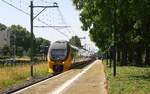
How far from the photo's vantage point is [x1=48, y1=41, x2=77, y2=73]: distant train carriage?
39.8m

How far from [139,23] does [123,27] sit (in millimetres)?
12632

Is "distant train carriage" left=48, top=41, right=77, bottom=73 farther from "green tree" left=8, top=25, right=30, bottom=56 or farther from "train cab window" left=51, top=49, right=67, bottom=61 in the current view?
"green tree" left=8, top=25, right=30, bottom=56

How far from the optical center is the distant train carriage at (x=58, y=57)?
39.8 metres

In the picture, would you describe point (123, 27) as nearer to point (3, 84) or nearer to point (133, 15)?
point (133, 15)

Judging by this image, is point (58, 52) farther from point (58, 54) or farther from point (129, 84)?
point (129, 84)

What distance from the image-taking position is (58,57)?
40.2m

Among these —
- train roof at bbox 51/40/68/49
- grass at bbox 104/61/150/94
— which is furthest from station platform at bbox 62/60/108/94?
train roof at bbox 51/40/68/49

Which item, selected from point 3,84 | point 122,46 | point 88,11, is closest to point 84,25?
point 88,11

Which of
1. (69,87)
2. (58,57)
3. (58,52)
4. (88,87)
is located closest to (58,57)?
(58,57)

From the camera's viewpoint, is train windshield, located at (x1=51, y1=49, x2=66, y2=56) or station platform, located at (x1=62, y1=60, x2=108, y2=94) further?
train windshield, located at (x1=51, y1=49, x2=66, y2=56)

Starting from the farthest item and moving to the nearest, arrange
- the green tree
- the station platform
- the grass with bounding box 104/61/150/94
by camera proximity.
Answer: the green tree < the station platform < the grass with bounding box 104/61/150/94

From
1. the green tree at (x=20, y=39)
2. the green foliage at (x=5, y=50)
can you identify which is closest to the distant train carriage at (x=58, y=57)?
the green foliage at (x=5, y=50)

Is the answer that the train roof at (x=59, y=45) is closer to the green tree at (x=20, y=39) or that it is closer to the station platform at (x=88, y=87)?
the station platform at (x=88, y=87)

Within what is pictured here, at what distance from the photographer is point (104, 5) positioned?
26.0 m
